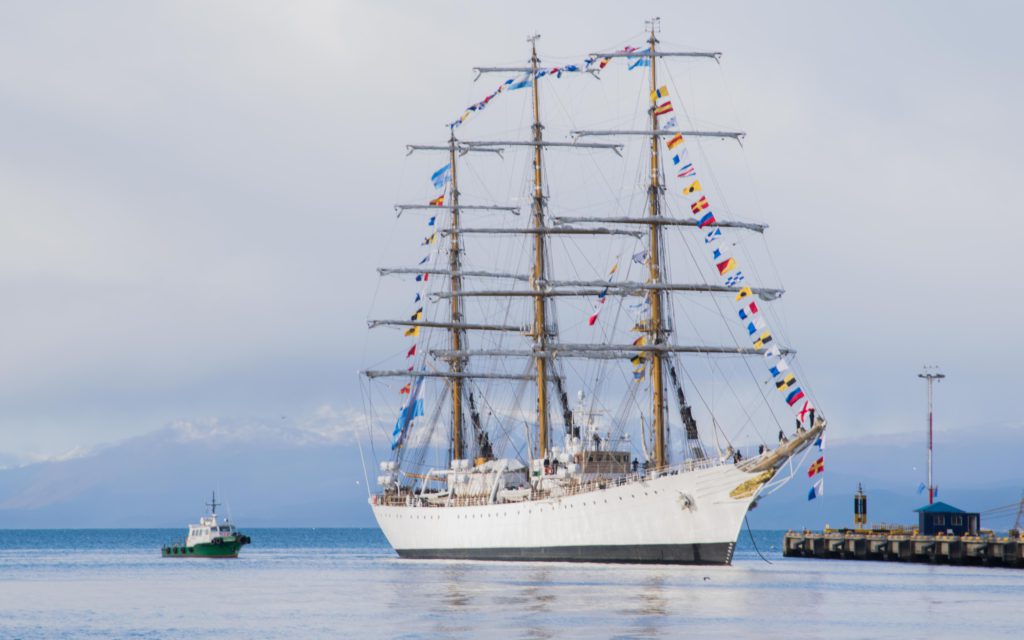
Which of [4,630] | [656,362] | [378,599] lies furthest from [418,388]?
[4,630]

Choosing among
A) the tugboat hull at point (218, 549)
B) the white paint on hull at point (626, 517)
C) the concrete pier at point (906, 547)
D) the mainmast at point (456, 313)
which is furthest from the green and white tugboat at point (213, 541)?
the concrete pier at point (906, 547)

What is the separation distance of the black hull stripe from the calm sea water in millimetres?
735

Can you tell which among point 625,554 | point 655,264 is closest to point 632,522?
point 625,554

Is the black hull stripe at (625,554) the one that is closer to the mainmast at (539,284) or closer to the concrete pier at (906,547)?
the mainmast at (539,284)

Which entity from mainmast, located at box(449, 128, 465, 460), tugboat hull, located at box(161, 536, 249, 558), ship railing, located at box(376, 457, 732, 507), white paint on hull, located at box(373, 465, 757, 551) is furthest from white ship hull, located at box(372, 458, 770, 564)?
tugboat hull, located at box(161, 536, 249, 558)

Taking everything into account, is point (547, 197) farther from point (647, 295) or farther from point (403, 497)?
point (403, 497)

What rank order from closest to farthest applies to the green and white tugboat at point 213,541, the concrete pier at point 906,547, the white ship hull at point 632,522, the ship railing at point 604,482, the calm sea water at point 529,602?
the calm sea water at point 529,602 → the white ship hull at point 632,522 → the ship railing at point 604,482 → the concrete pier at point 906,547 → the green and white tugboat at point 213,541

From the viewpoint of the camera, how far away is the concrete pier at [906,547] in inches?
4028

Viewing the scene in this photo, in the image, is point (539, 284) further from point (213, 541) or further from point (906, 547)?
point (213, 541)

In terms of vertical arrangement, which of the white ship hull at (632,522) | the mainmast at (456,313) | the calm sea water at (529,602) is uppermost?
the mainmast at (456,313)

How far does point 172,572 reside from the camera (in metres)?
108

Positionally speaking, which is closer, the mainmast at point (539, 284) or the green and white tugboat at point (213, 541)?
the mainmast at point (539, 284)

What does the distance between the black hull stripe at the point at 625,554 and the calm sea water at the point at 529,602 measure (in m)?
0.73

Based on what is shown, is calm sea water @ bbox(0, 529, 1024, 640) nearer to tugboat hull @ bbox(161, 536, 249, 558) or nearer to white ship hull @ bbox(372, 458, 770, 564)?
white ship hull @ bbox(372, 458, 770, 564)
